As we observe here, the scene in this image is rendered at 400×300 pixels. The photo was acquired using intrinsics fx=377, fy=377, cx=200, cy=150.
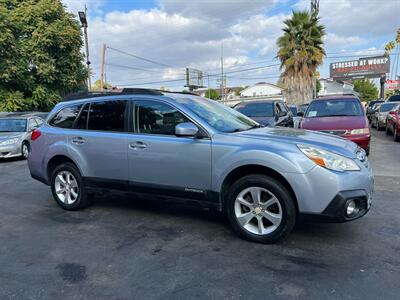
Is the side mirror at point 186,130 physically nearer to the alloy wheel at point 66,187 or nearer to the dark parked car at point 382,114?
the alloy wheel at point 66,187

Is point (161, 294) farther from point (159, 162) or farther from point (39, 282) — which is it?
point (159, 162)

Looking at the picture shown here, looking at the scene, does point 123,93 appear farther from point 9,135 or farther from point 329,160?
point 9,135

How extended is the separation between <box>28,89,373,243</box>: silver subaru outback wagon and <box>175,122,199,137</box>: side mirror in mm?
12

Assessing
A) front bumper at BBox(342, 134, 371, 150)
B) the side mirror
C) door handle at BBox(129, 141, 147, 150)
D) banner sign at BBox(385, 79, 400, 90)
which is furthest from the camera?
banner sign at BBox(385, 79, 400, 90)

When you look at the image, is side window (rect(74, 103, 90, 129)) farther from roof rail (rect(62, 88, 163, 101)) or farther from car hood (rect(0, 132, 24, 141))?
car hood (rect(0, 132, 24, 141))

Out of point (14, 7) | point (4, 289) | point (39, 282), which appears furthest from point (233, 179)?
point (14, 7)

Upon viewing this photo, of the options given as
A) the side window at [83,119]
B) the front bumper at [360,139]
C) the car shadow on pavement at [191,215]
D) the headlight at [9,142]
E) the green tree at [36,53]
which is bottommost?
the car shadow on pavement at [191,215]

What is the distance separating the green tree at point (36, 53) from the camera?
18.3 meters

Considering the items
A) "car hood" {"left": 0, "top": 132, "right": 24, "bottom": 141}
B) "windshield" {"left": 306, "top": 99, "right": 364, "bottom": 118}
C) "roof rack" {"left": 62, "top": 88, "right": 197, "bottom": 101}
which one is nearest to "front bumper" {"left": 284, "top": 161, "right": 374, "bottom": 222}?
"roof rack" {"left": 62, "top": 88, "right": 197, "bottom": 101}

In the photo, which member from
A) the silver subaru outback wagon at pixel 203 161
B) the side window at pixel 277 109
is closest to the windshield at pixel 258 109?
the side window at pixel 277 109

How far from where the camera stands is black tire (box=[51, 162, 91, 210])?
18.4ft

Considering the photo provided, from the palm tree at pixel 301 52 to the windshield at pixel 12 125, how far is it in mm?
20817

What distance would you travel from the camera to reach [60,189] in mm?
5867

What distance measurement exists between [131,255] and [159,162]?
1229 millimetres
